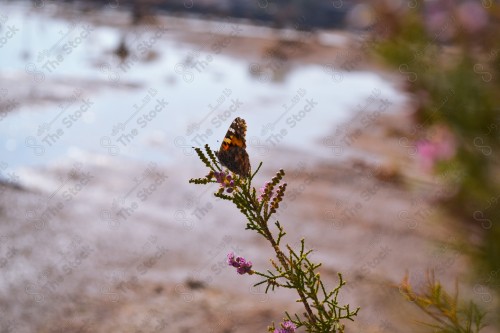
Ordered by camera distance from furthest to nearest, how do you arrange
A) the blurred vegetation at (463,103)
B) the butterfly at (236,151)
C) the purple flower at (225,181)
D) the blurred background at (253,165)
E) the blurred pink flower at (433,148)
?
the blurred pink flower at (433,148) < the butterfly at (236,151) < the purple flower at (225,181) < the blurred background at (253,165) < the blurred vegetation at (463,103)

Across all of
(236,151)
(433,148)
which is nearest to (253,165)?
(433,148)

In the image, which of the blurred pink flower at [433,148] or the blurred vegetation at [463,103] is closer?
the blurred vegetation at [463,103]

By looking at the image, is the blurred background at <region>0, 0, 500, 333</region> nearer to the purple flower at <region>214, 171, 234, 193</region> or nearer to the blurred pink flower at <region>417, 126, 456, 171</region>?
the blurred pink flower at <region>417, 126, 456, 171</region>

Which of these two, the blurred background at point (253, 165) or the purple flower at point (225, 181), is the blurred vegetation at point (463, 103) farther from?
the purple flower at point (225, 181)

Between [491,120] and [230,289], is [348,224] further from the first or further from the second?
[491,120]

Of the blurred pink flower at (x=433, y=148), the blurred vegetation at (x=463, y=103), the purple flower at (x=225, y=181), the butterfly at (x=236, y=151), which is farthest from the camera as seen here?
the blurred pink flower at (x=433, y=148)

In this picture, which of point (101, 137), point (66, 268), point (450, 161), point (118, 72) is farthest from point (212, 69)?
point (450, 161)

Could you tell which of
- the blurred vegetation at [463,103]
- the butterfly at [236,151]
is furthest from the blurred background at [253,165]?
the butterfly at [236,151]

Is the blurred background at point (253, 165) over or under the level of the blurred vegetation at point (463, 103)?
over
